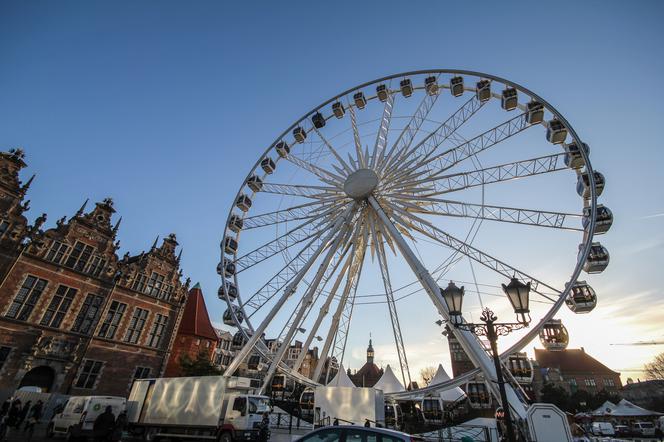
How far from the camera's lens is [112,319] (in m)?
26.2

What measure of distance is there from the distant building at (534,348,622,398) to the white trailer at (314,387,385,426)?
67.1m

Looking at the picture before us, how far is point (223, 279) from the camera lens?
20594 millimetres

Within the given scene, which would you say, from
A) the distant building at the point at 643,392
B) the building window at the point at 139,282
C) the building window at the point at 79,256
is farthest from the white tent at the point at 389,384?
the distant building at the point at 643,392

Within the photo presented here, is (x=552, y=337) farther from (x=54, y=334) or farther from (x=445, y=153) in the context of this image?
(x=54, y=334)

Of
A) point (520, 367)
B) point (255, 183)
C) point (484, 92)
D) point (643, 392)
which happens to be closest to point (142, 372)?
point (255, 183)

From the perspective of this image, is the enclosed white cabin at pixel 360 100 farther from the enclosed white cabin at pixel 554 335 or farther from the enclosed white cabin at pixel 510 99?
the enclosed white cabin at pixel 554 335

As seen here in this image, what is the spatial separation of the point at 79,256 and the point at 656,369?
288 feet

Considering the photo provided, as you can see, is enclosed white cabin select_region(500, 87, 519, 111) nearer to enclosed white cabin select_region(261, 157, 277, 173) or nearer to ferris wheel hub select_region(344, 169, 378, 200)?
ferris wheel hub select_region(344, 169, 378, 200)

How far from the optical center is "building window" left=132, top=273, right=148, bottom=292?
28.2m

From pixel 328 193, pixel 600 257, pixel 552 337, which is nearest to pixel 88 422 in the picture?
pixel 328 193

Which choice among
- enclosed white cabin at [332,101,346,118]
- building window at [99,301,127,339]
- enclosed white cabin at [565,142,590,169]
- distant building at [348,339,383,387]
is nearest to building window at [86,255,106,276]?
building window at [99,301,127,339]

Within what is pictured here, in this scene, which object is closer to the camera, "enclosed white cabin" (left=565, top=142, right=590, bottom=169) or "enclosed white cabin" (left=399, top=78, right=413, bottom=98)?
"enclosed white cabin" (left=565, top=142, right=590, bottom=169)

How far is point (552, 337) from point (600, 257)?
163 inches

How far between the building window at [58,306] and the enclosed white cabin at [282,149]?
1839 cm
